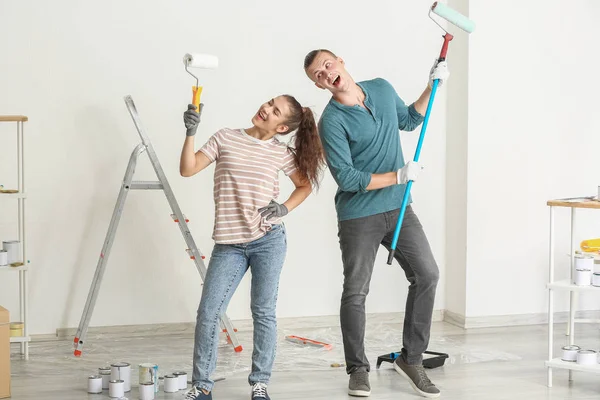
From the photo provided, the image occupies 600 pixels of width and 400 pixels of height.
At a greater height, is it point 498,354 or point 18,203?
point 18,203

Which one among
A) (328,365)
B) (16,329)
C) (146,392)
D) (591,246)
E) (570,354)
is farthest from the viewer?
(16,329)

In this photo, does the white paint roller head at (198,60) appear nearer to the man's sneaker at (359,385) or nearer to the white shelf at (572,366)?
the man's sneaker at (359,385)

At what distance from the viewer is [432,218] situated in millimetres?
4902

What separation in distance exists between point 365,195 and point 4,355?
1.47 metres

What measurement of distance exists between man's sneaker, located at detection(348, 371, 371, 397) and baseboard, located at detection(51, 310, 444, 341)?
1351mm

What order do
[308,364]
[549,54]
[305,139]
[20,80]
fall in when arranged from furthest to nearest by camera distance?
[549,54] → [20,80] → [308,364] → [305,139]

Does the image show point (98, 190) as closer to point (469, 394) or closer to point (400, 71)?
point (400, 71)

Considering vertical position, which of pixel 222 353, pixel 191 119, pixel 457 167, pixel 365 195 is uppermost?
pixel 191 119

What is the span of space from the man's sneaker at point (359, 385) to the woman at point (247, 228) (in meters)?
0.36

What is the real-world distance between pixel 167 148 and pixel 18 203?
A: 32.1 inches

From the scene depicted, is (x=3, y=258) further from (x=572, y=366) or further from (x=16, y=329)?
(x=572, y=366)

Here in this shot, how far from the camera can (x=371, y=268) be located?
3.31m

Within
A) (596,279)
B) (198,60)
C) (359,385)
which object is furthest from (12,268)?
(596,279)

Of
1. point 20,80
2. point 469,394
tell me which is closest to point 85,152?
point 20,80
